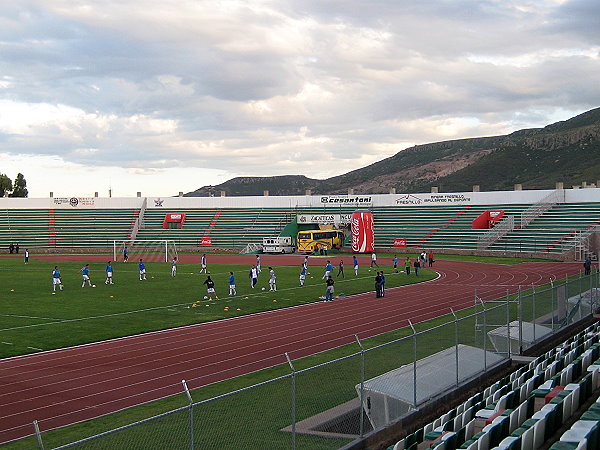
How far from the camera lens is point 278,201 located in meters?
91.1

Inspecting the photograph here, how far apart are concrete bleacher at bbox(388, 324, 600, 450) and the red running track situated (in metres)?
7.88

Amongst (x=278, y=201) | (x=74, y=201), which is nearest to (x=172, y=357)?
(x=278, y=201)

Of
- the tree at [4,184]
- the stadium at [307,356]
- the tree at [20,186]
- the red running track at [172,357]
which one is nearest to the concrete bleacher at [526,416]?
the stadium at [307,356]

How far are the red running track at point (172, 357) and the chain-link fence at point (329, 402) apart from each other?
3.71m

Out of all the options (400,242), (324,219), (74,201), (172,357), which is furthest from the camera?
(74,201)

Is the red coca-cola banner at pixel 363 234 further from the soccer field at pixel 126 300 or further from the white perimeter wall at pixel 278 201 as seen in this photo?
the soccer field at pixel 126 300

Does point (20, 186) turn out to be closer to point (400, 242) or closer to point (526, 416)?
point (400, 242)

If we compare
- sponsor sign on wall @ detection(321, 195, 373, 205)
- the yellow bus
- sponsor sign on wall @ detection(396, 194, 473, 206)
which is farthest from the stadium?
sponsor sign on wall @ detection(321, 195, 373, 205)

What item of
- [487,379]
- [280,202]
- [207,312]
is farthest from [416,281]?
[280,202]

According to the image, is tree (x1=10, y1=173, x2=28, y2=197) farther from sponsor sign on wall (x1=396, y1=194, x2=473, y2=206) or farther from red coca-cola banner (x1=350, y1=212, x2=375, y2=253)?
red coca-cola banner (x1=350, y1=212, x2=375, y2=253)

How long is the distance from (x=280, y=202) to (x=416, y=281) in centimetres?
4891

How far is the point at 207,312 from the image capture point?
2980cm

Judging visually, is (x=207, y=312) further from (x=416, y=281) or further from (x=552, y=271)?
(x=552, y=271)

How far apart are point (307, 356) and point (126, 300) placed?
1602cm
